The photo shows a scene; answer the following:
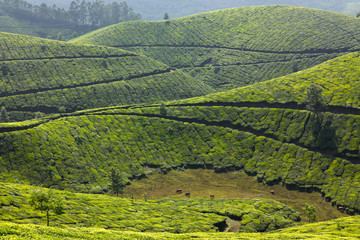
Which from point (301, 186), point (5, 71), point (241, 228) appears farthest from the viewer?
point (5, 71)

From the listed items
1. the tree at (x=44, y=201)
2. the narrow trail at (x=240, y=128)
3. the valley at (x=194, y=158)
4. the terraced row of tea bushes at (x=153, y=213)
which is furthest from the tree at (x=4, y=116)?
the tree at (x=44, y=201)

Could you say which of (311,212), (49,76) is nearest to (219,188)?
(311,212)

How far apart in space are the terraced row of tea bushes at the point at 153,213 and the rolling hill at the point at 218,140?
72.7ft

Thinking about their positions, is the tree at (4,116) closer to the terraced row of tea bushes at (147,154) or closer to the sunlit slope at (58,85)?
the sunlit slope at (58,85)

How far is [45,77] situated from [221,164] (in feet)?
356

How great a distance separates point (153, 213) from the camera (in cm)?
8456

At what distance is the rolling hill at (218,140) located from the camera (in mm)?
106375

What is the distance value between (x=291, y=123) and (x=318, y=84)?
26794 millimetres

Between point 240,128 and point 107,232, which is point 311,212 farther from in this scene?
point 107,232

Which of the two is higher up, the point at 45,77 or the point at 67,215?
the point at 45,77

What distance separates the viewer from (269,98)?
488 ft

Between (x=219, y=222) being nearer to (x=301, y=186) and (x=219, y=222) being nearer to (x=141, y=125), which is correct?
(x=301, y=186)

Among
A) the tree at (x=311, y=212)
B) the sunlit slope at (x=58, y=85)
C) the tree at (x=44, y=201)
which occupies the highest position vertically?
the sunlit slope at (x=58, y=85)

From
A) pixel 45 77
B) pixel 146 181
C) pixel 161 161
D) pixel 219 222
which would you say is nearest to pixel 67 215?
pixel 219 222
